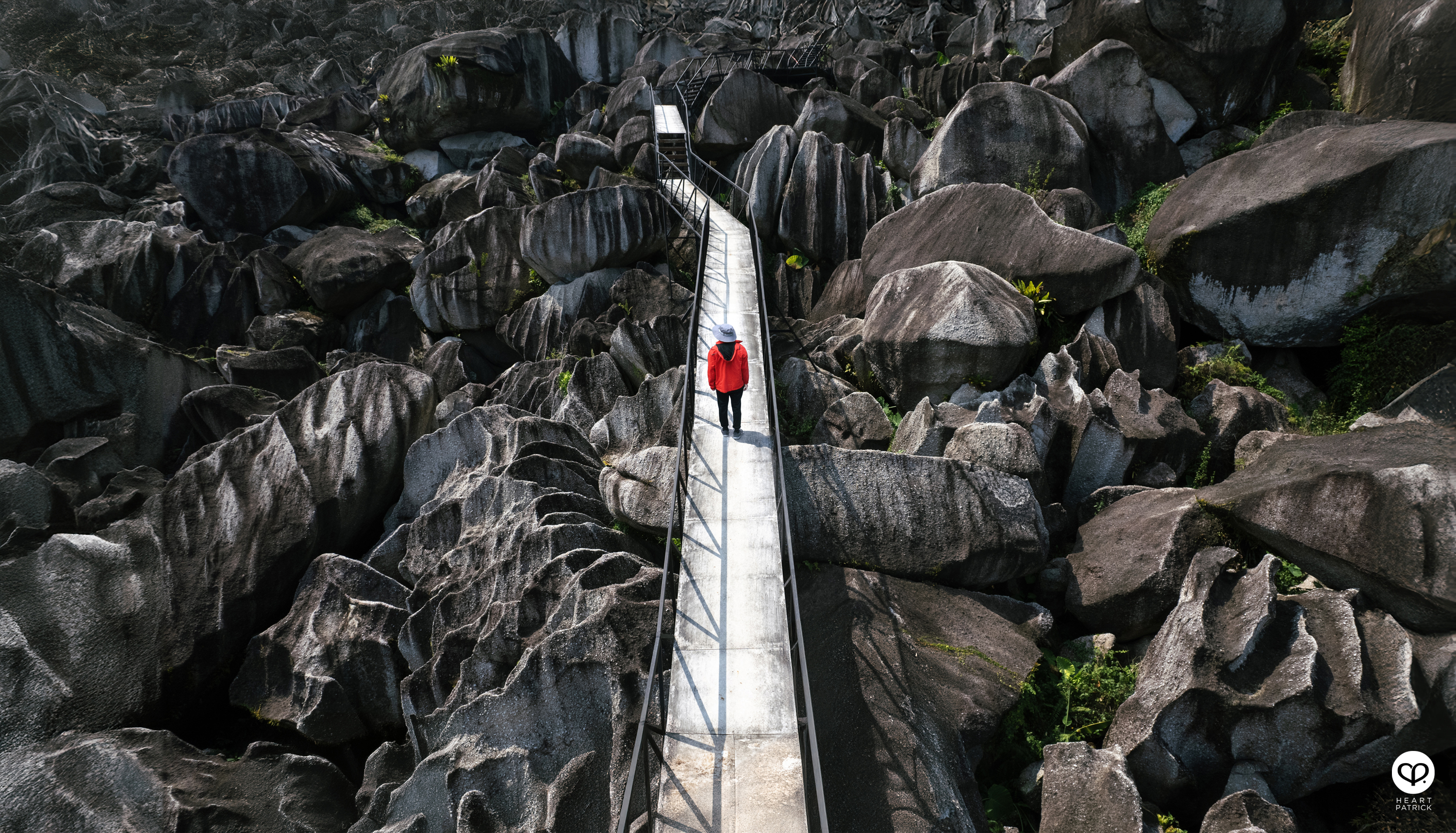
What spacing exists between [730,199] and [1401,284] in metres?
15.0

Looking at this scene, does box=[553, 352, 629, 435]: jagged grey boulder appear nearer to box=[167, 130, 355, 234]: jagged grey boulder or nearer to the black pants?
the black pants

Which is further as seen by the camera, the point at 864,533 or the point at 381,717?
the point at 381,717

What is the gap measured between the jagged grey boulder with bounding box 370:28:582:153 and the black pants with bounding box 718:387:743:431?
24285 millimetres

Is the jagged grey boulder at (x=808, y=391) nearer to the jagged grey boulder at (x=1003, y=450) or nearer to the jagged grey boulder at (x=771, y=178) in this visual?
the jagged grey boulder at (x=1003, y=450)

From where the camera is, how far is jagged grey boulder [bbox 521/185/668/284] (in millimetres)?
18859

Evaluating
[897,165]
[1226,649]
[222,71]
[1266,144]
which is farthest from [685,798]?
[222,71]

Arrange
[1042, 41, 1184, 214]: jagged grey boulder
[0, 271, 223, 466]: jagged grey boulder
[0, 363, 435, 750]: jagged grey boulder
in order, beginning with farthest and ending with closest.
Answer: [1042, 41, 1184, 214]: jagged grey boulder → [0, 271, 223, 466]: jagged grey boulder → [0, 363, 435, 750]: jagged grey boulder

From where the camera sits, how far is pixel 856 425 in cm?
1147

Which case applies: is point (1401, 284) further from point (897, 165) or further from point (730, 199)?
point (730, 199)

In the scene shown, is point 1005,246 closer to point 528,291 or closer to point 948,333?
point 948,333

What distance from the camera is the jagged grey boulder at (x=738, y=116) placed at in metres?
22.5

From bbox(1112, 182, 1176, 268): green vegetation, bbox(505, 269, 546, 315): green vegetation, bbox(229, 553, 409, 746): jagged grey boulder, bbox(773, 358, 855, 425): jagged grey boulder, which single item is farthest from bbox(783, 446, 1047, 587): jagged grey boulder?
bbox(505, 269, 546, 315): green vegetation

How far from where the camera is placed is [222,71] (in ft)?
130
